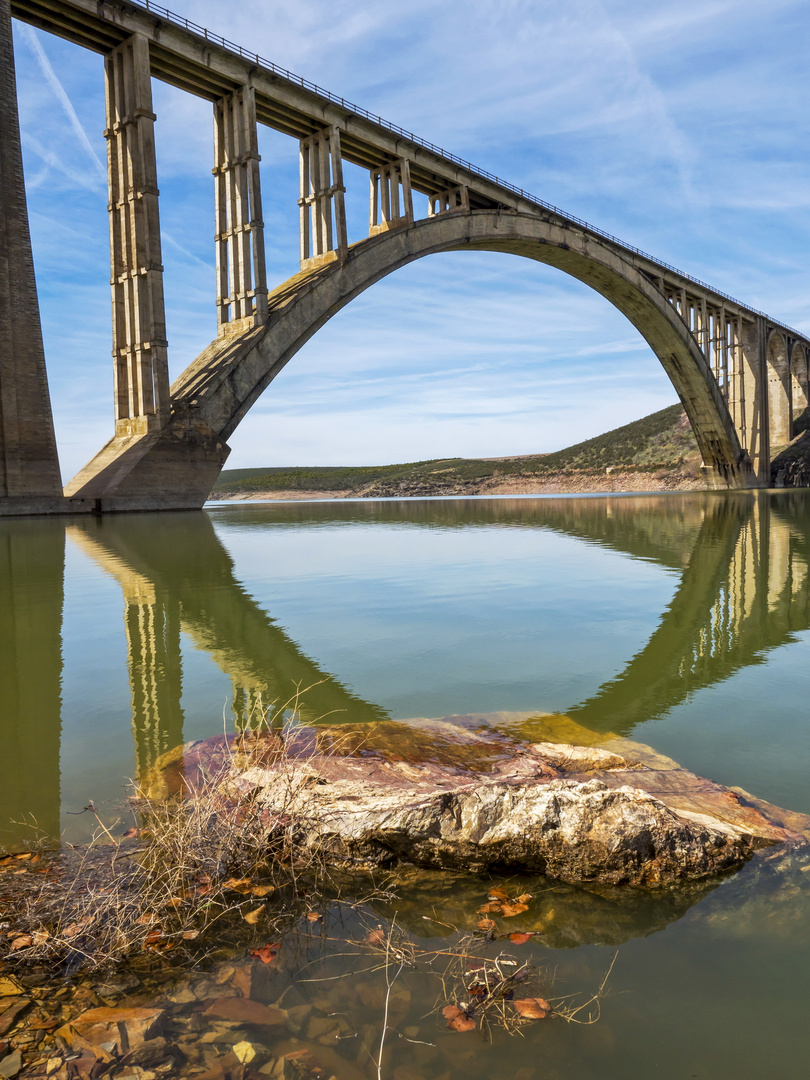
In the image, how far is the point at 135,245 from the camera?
100 feet

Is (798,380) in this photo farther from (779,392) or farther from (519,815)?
(519,815)

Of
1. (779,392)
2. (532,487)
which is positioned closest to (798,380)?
(779,392)

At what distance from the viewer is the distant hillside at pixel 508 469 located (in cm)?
8875

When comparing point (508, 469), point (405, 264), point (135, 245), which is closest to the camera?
point (135, 245)

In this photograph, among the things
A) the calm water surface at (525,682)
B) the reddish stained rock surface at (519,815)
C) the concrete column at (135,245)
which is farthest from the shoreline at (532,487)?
the reddish stained rock surface at (519,815)

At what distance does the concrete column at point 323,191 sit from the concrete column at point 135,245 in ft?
26.1

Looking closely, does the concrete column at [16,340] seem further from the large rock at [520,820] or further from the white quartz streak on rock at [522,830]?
the white quartz streak on rock at [522,830]

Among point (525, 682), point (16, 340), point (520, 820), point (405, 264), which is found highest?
point (405, 264)

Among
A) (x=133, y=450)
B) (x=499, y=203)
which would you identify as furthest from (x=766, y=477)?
(x=133, y=450)

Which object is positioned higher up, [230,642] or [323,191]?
[323,191]

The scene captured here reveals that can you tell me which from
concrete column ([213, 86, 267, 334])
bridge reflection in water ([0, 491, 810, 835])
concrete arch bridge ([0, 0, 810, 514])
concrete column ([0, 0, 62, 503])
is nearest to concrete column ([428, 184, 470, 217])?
concrete arch bridge ([0, 0, 810, 514])

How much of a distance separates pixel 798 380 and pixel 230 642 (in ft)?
267

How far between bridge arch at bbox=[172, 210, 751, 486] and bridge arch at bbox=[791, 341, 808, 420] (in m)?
17.9

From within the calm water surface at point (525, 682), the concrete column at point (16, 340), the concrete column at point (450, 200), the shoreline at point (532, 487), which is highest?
the concrete column at point (450, 200)
